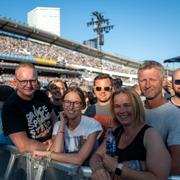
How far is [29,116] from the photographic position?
339 cm

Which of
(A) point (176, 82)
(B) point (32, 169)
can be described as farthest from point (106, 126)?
(B) point (32, 169)

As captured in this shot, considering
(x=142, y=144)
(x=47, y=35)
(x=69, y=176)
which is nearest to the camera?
(x=142, y=144)

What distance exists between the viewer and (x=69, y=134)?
3076 mm

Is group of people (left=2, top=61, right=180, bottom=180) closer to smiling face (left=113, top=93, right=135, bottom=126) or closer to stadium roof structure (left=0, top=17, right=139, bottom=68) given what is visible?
smiling face (left=113, top=93, right=135, bottom=126)

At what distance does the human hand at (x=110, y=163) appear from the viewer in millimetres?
2195

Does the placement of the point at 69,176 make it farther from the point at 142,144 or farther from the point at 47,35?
the point at 47,35

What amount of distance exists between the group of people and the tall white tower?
77.4 meters

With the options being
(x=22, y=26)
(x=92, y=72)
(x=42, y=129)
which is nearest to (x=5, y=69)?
(x=22, y=26)

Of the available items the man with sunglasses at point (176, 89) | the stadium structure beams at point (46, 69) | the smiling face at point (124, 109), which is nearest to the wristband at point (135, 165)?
the smiling face at point (124, 109)

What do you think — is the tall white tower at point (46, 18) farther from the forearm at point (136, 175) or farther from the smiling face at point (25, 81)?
the forearm at point (136, 175)

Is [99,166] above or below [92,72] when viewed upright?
below

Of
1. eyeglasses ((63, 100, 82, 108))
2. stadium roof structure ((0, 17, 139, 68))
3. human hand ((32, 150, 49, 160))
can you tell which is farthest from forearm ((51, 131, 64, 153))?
stadium roof structure ((0, 17, 139, 68))

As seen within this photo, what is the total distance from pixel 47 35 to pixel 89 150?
51425 millimetres

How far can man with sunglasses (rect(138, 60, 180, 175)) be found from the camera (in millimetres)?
2341
